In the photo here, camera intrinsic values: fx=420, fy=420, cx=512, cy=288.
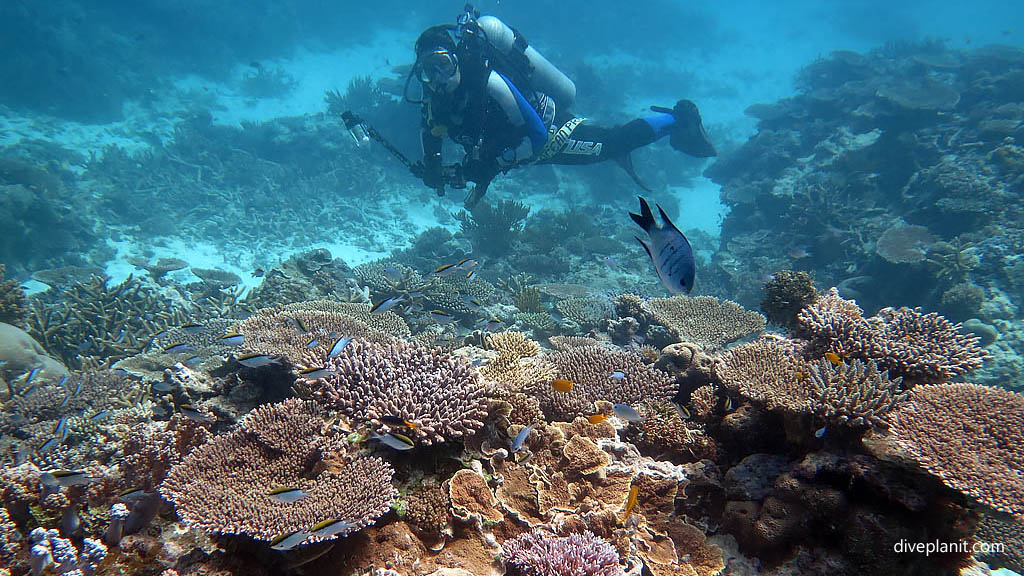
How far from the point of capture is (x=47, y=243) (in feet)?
43.7

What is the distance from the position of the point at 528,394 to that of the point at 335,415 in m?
1.52

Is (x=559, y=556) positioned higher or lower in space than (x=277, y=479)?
lower

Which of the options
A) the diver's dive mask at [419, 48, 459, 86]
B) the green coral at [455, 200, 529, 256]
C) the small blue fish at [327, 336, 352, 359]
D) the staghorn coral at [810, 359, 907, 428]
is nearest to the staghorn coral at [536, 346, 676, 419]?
the staghorn coral at [810, 359, 907, 428]

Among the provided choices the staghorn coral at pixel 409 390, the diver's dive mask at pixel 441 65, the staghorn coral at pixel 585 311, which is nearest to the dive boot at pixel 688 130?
the diver's dive mask at pixel 441 65

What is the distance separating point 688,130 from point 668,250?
50.1ft

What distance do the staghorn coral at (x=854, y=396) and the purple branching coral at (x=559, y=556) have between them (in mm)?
1746

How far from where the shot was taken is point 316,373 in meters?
2.95

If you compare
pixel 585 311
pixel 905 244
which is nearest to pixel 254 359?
pixel 585 311

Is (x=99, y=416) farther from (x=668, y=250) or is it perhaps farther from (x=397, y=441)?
(x=668, y=250)

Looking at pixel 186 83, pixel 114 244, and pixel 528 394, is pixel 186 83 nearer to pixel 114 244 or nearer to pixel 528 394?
pixel 114 244

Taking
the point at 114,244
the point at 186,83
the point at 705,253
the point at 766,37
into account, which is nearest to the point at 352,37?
the point at 186,83

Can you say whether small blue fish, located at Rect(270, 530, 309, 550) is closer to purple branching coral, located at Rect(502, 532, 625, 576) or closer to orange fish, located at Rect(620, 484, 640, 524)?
purple branching coral, located at Rect(502, 532, 625, 576)

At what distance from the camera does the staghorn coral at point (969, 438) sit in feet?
7.39

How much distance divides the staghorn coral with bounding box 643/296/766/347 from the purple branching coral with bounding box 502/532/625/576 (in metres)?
3.70
